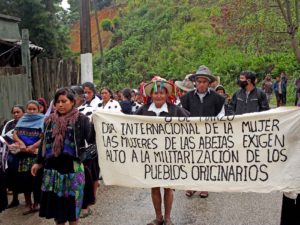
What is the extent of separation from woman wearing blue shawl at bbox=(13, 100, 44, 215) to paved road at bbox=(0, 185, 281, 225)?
0.41 metres

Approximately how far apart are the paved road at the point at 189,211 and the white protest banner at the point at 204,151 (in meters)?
0.89

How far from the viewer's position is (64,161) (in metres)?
4.77

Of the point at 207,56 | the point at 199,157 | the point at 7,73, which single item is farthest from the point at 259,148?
the point at 207,56

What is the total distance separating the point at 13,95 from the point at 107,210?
4.73m

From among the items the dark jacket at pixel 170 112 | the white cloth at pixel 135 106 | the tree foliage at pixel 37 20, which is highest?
the tree foliage at pixel 37 20

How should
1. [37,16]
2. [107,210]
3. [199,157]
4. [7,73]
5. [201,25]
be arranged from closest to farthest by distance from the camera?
[199,157] < [107,210] < [7,73] < [37,16] < [201,25]

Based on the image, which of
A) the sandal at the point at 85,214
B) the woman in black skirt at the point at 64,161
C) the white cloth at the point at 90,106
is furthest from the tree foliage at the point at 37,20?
the woman in black skirt at the point at 64,161

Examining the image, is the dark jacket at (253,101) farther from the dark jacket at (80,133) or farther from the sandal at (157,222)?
the dark jacket at (80,133)

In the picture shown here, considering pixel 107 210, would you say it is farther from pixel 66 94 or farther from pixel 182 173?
pixel 66 94

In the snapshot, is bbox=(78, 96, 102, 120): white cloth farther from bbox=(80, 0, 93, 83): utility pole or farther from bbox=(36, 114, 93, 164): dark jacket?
bbox=(80, 0, 93, 83): utility pole

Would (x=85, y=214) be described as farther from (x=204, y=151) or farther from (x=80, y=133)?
(x=204, y=151)

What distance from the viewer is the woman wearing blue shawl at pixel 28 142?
20.5 feet

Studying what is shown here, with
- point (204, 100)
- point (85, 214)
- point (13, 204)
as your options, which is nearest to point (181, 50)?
point (204, 100)

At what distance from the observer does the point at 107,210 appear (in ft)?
21.3
